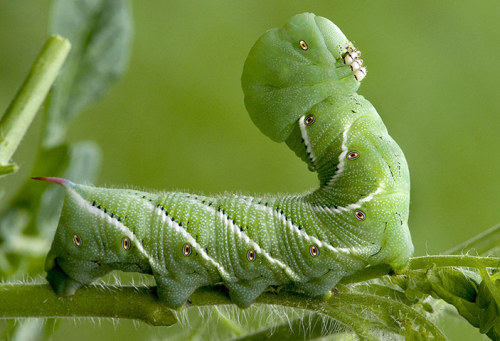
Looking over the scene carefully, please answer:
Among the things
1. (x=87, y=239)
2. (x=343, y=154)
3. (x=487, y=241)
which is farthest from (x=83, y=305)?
(x=487, y=241)

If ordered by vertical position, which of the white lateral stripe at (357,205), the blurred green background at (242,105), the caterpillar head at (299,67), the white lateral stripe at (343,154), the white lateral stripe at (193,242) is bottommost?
the blurred green background at (242,105)

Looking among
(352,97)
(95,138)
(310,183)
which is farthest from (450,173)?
(352,97)

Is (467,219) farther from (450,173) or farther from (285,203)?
(285,203)

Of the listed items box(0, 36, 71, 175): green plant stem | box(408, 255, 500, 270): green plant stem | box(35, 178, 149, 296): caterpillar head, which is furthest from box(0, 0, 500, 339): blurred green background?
box(408, 255, 500, 270): green plant stem

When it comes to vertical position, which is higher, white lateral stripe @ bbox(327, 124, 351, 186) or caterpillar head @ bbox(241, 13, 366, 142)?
caterpillar head @ bbox(241, 13, 366, 142)

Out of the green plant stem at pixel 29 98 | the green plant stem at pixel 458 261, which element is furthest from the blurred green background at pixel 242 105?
the green plant stem at pixel 458 261

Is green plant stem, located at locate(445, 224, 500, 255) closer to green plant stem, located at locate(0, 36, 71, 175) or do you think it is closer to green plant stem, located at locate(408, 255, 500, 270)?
green plant stem, located at locate(408, 255, 500, 270)

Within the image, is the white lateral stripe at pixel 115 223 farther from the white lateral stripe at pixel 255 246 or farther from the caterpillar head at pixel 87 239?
the white lateral stripe at pixel 255 246
